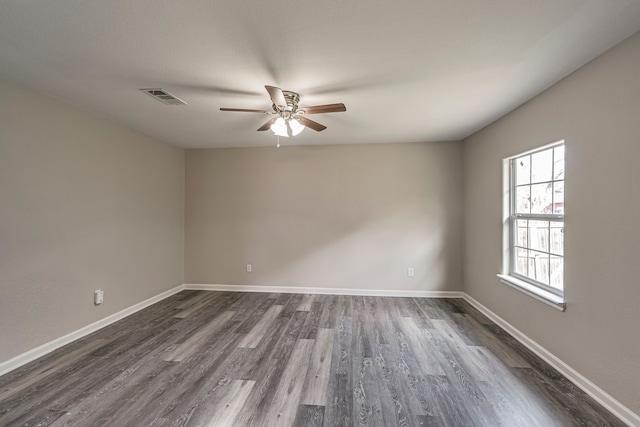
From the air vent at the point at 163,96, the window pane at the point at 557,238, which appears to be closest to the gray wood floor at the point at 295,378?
the window pane at the point at 557,238

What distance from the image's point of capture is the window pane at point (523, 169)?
263 centimetres

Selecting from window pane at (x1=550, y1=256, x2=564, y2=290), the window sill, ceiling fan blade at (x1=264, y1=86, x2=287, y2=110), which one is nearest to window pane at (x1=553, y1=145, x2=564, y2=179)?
window pane at (x1=550, y1=256, x2=564, y2=290)

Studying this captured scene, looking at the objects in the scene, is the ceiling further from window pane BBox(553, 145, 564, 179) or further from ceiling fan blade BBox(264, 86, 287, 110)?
window pane BBox(553, 145, 564, 179)

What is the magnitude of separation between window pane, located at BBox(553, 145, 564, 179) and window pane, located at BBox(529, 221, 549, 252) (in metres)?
0.45

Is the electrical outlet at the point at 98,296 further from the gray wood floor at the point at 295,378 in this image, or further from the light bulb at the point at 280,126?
the light bulb at the point at 280,126

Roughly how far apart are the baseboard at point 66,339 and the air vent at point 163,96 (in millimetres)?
2532

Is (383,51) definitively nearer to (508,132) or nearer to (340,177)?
(508,132)

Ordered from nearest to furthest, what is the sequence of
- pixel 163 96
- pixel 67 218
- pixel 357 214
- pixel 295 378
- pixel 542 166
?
pixel 295 378
pixel 163 96
pixel 542 166
pixel 67 218
pixel 357 214

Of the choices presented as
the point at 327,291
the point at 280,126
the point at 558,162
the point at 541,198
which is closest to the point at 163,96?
the point at 280,126

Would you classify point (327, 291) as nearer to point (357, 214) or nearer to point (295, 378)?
point (357, 214)

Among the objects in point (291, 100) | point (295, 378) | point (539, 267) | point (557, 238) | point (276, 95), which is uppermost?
point (291, 100)

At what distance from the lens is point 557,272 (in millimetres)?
2230

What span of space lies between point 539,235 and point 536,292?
1.86ft

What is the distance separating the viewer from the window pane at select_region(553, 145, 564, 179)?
2182 mm
